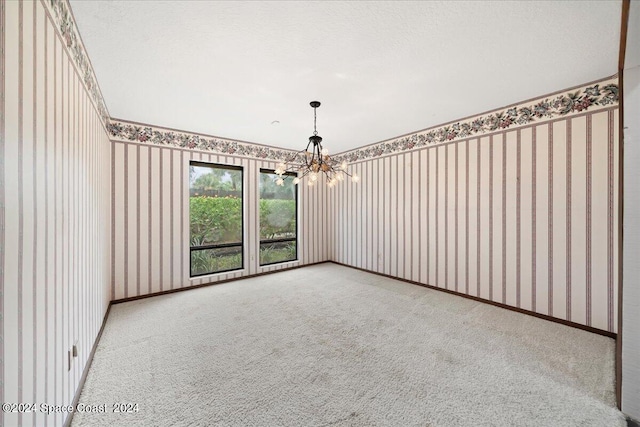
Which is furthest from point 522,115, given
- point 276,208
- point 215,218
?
point 215,218

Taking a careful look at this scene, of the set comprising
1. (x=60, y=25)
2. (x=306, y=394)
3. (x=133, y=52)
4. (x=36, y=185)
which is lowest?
(x=306, y=394)

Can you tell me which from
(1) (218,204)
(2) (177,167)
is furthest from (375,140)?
(2) (177,167)

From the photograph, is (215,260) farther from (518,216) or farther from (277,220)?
(518,216)

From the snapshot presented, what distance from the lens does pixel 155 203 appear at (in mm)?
3721

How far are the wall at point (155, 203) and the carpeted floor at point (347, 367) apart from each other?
1.77 ft

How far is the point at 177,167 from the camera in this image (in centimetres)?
392

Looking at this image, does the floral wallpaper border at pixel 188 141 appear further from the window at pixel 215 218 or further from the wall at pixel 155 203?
the window at pixel 215 218

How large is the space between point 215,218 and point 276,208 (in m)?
1.23

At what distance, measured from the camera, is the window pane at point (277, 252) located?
493 cm

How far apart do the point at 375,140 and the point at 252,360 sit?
4.03 metres

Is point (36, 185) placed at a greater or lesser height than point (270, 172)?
lesser

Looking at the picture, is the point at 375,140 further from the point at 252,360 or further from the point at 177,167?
the point at 252,360

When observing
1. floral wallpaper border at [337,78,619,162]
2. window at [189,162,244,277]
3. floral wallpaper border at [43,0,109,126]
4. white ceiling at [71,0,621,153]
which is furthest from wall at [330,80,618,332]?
floral wallpaper border at [43,0,109,126]

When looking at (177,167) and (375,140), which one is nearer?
(177,167)
